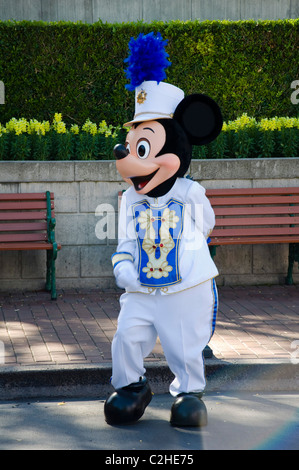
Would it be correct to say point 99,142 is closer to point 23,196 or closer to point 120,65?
point 23,196

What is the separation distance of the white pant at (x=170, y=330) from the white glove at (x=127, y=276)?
0.30 feet

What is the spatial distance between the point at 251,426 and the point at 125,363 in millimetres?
827

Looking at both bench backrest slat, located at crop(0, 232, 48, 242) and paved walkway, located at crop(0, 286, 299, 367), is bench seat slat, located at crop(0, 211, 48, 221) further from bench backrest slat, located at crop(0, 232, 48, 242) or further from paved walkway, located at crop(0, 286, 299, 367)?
paved walkway, located at crop(0, 286, 299, 367)

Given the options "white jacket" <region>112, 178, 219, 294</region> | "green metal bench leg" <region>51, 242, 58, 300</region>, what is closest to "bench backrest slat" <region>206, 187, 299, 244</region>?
"green metal bench leg" <region>51, 242, 58, 300</region>

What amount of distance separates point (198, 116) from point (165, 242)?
77 cm

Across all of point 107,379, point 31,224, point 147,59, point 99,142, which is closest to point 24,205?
point 31,224

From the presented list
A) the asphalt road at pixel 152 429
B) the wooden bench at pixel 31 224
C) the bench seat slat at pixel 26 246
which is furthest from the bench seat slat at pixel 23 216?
the asphalt road at pixel 152 429

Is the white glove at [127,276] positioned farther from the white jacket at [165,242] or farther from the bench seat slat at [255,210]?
the bench seat slat at [255,210]

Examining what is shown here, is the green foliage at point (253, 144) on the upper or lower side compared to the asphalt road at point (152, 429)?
upper

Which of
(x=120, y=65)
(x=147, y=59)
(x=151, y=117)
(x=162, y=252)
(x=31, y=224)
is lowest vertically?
(x=31, y=224)

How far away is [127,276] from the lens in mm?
Answer: 4266

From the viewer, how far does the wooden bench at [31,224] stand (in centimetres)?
724

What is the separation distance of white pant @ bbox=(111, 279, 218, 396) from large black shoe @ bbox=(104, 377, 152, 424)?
0.05m
